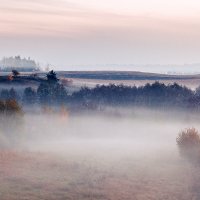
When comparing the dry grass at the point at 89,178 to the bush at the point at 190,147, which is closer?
the dry grass at the point at 89,178

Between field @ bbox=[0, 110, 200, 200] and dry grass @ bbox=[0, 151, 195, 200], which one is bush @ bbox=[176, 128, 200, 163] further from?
dry grass @ bbox=[0, 151, 195, 200]

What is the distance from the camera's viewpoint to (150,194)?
54.6 meters

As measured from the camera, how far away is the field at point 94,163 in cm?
5500

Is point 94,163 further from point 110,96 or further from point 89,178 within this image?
point 110,96

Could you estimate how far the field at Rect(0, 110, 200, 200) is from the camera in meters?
55.0

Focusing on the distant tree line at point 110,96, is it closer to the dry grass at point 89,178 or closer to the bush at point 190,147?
the bush at point 190,147

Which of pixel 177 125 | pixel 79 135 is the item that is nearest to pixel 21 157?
pixel 79 135

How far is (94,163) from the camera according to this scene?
237 feet

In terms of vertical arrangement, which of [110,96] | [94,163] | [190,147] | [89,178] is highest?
[110,96]

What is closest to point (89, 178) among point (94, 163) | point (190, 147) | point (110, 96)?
point (94, 163)

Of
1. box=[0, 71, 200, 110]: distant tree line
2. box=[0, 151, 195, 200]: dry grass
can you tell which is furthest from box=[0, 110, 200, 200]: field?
box=[0, 71, 200, 110]: distant tree line

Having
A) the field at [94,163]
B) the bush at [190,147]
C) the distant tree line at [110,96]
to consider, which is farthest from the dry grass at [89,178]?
the distant tree line at [110,96]

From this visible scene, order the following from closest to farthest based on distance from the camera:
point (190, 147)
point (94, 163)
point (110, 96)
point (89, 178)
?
point (89, 178)
point (94, 163)
point (190, 147)
point (110, 96)

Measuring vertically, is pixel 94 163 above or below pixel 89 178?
below
